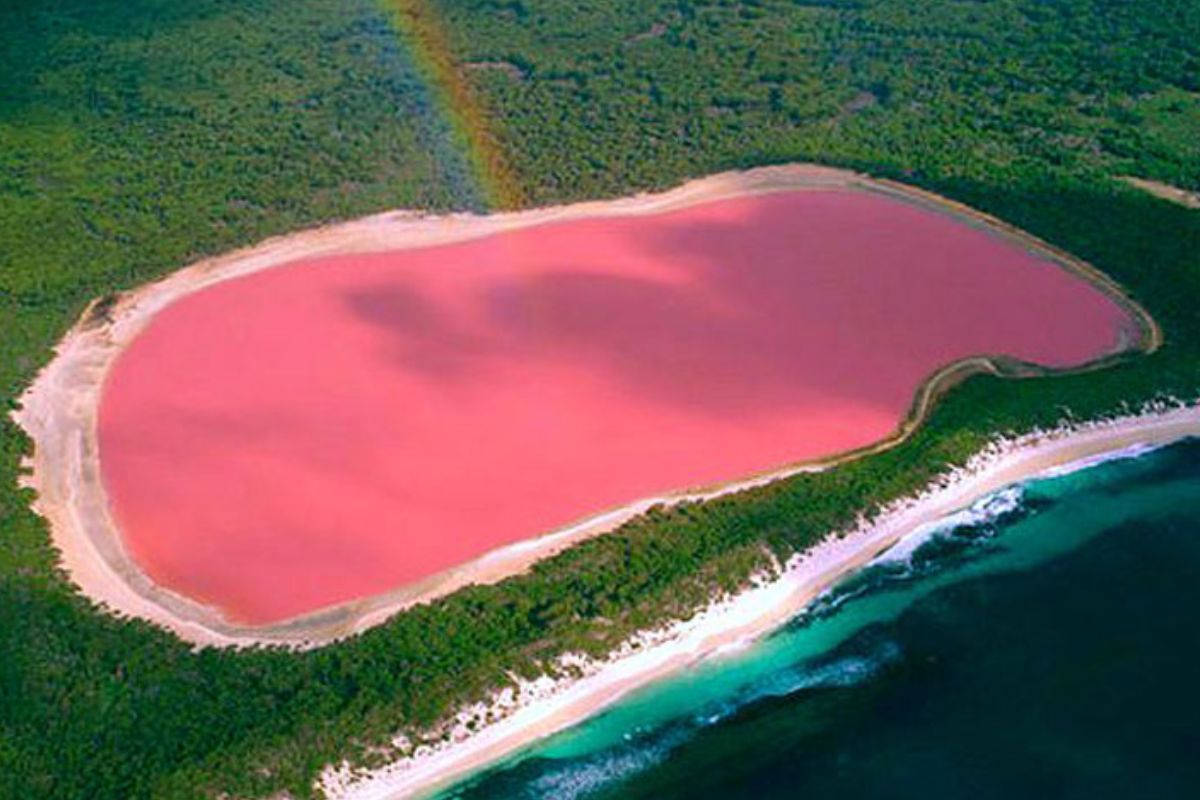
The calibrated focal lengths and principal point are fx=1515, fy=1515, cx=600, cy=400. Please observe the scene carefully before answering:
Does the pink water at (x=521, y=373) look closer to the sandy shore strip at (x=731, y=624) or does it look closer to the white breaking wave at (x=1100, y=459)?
the sandy shore strip at (x=731, y=624)

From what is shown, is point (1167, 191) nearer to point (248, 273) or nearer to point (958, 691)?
point (958, 691)

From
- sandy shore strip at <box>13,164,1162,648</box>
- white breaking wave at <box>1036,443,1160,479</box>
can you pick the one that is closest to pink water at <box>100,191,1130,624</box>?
sandy shore strip at <box>13,164,1162,648</box>

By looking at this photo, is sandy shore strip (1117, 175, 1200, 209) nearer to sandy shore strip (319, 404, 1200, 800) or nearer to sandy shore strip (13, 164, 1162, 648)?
sandy shore strip (13, 164, 1162, 648)

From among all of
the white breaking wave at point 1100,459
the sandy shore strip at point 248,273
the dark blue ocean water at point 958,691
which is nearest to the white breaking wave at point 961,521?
the dark blue ocean water at point 958,691

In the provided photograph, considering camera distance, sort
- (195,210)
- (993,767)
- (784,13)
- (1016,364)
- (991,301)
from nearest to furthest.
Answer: (993,767)
(1016,364)
(991,301)
(195,210)
(784,13)

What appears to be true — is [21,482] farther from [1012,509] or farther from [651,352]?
[1012,509]

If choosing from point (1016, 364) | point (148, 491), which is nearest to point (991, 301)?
point (1016, 364)
